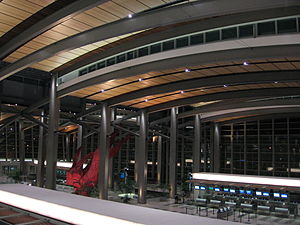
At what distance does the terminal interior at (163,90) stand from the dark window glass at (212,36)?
0.05 metres

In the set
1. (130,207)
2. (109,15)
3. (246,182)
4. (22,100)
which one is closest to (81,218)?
(130,207)

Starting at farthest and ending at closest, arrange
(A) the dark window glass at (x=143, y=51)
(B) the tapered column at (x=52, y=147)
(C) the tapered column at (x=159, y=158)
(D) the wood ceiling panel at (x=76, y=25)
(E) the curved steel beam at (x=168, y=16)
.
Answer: (C) the tapered column at (x=159, y=158)
(B) the tapered column at (x=52, y=147)
(A) the dark window glass at (x=143, y=51)
(D) the wood ceiling panel at (x=76, y=25)
(E) the curved steel beam at (x=168, y=16)

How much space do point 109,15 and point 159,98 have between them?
13315mm

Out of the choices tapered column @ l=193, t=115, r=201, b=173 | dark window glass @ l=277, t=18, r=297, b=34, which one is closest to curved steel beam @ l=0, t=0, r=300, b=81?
dark window glass @ l=277, t=18, r=297, b=34

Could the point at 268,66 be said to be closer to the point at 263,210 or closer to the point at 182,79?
the point at 182,79

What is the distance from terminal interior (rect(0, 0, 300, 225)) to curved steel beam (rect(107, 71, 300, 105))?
0.07m

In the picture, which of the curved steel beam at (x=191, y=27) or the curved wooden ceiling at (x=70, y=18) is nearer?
the curved steel beam at (x=191, y=27)

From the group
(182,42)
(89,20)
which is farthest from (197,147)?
(89,20)

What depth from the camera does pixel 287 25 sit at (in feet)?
41.1

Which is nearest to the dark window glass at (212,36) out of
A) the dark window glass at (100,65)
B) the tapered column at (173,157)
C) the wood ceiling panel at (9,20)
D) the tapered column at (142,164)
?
the dark window glass at (100,65)

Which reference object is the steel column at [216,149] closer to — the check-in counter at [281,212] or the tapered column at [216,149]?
the tapered column at [216,149]

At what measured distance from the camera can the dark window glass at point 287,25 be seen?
12336mm

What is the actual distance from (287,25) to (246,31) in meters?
1.69

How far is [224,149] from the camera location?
132 ft
